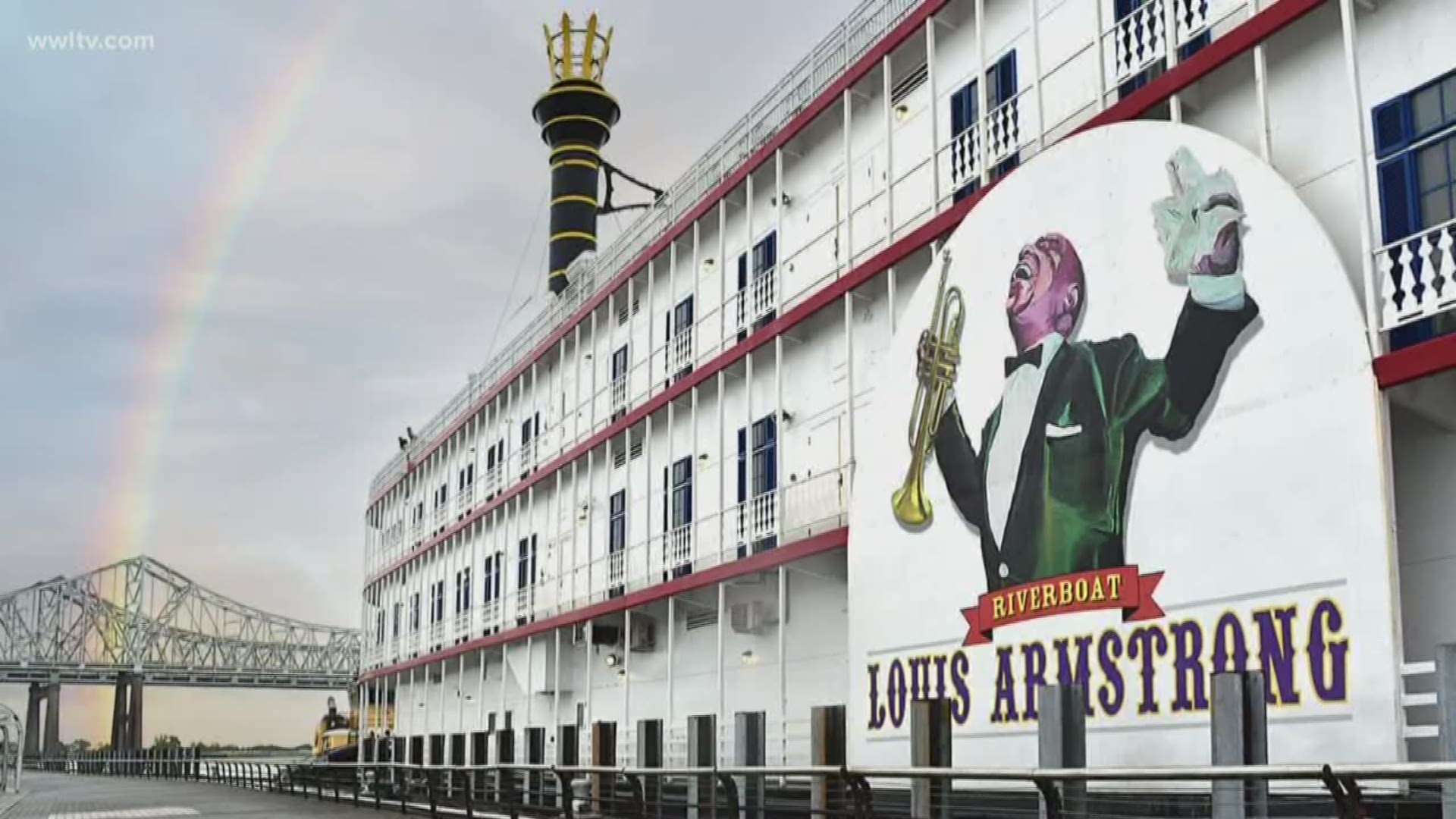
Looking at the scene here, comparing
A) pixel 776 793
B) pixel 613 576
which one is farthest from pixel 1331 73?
pixel 613 576

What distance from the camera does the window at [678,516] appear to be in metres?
23.9

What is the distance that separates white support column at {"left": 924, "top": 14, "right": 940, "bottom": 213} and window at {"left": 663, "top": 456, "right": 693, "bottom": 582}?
25.1ft

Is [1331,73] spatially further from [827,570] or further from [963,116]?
[827,570]

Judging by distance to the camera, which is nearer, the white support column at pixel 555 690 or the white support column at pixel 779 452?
the white support column at pixel 779 452

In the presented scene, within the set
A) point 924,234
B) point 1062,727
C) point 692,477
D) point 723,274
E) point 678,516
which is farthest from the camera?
point 678,516

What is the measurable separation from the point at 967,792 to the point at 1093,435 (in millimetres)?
3434

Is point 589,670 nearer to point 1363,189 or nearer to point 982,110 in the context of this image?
point 982,110

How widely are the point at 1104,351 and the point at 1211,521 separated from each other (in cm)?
211

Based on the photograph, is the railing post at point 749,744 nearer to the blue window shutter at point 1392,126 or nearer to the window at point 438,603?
the blue window shutter at point 1392,126

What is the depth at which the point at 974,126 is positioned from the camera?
1692 centimetres

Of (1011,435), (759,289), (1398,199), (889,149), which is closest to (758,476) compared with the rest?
(759,289)

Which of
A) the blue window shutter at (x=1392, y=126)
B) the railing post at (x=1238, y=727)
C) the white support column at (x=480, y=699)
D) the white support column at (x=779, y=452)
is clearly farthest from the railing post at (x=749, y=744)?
the white support column at (x=480, y=699)

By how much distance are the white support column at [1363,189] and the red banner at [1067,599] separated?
2.85 m

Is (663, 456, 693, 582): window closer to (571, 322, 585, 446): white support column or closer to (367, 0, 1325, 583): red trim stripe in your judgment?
(367, 0, 1325, 583): red trim stripe
